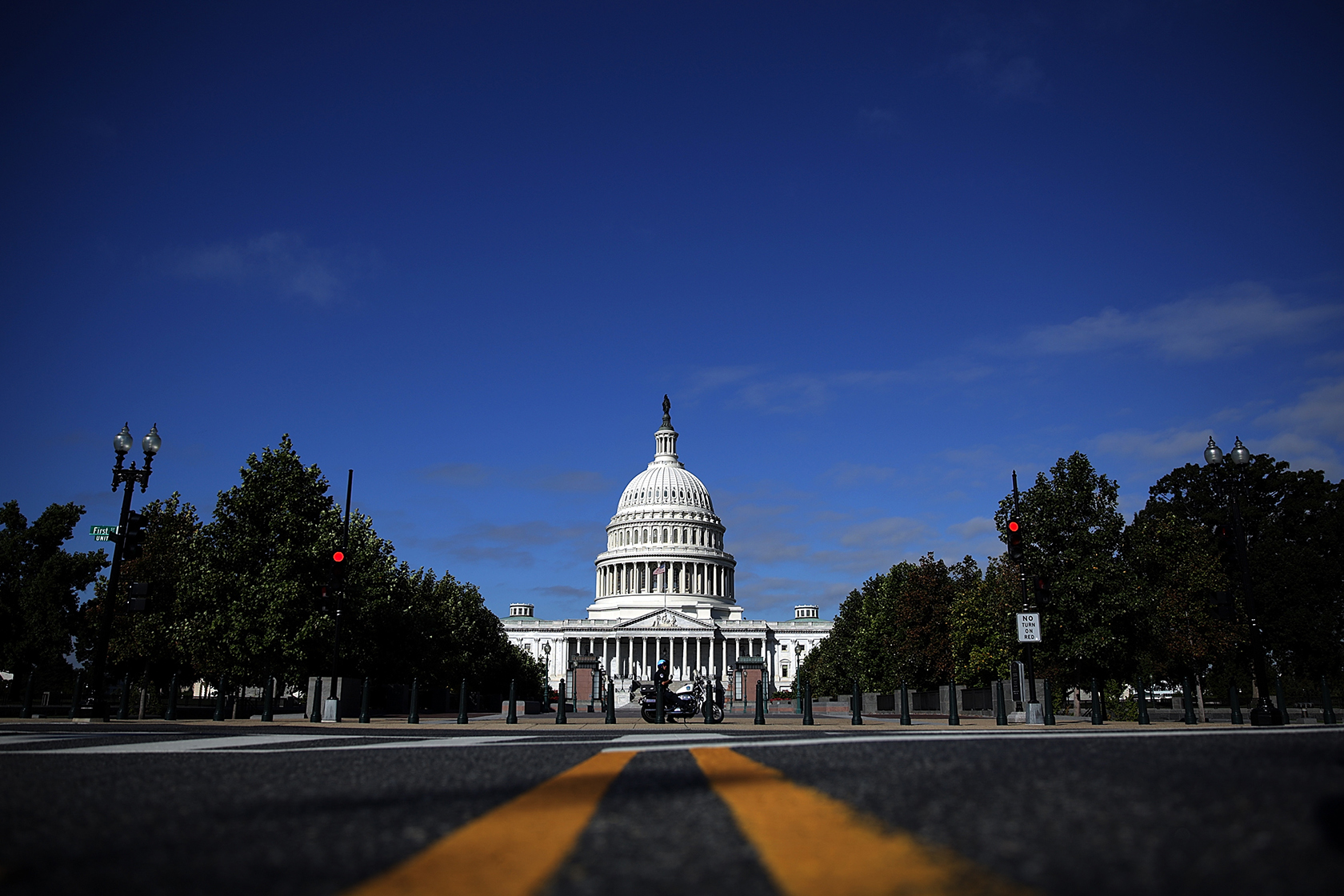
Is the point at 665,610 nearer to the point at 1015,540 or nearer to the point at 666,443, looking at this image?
the point at 666,443

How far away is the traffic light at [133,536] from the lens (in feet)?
84.6

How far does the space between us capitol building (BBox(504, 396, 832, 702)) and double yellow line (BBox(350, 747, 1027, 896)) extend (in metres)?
125

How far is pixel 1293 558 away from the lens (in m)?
54.4

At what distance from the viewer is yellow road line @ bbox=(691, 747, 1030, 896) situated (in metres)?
2.39

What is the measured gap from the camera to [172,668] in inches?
1816

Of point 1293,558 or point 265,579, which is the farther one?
point 1293,558

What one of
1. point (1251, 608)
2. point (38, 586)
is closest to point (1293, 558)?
point (1251, 608)

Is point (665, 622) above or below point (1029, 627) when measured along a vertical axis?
above

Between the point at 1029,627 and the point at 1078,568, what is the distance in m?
6.75

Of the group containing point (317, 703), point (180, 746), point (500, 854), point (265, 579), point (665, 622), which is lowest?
point (317, 703)

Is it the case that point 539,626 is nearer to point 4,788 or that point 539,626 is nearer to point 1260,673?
point 1260,673

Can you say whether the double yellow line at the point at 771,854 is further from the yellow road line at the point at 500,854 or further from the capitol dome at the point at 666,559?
the capitol dome at the point at 666,559

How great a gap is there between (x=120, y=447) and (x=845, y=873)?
2966 cm

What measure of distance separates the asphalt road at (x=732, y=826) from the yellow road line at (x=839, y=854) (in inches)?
0.6
